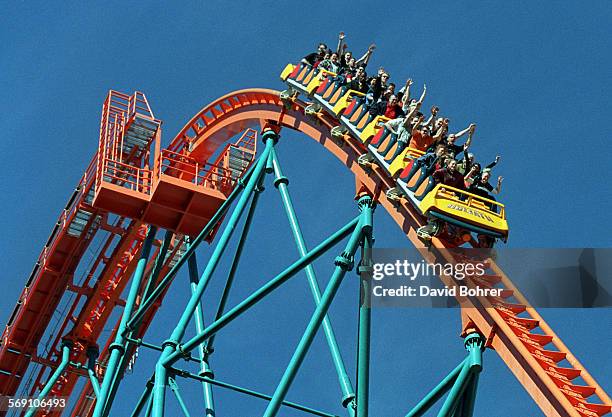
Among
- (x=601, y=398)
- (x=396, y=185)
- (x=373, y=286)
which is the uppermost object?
(x=396, y=185)

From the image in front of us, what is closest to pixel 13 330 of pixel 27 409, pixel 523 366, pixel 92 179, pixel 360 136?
pixel 27 409

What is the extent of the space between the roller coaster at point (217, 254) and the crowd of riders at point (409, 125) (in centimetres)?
16

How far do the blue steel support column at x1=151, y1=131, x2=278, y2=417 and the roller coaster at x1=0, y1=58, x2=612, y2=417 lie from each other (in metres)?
0.02

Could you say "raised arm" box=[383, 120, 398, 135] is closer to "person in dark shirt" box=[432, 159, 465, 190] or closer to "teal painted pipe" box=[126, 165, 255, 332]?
"person in dark shirt" box=[432, 159, 465, 190]

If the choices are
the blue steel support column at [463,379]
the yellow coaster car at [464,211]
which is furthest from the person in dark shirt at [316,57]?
the blue steel support column at [463,379]

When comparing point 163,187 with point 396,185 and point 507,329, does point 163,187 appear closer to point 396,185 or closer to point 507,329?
point 396,185

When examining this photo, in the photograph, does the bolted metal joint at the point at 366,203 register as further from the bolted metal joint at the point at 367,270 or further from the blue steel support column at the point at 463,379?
the blue steel support column at the point at 463,379

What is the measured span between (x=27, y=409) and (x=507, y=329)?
29.0 ft

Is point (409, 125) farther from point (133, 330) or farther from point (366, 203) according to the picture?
point (133, 330)

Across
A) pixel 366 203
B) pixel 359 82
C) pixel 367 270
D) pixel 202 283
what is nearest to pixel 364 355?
pixel 367 270

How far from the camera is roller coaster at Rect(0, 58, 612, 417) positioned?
434 inches

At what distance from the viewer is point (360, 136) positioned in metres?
13.5

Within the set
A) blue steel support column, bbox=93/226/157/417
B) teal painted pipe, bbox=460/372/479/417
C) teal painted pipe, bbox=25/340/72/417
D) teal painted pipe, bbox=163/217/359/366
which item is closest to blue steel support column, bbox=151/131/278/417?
teal painted pipe, bbox=163/217/359/366

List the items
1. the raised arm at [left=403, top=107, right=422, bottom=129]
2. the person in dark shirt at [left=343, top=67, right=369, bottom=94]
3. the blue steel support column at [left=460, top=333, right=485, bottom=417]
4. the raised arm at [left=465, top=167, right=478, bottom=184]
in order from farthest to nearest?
the person in dark shirt at [left=343, top=67, right=369, bottom=94]
the raised arm at [left=403, top=107, right=422, bottom=129]
the raised arm at [left=465, top=167, right=478, bottom=184]
the blue steel support column at [left=460, top=333, right=485, bottom=417]
